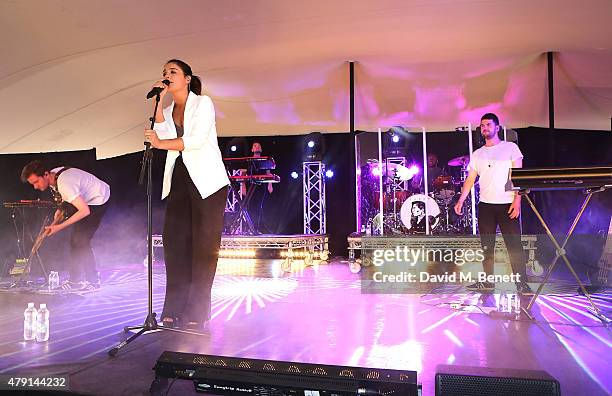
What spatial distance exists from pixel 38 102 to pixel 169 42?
107 centimetres

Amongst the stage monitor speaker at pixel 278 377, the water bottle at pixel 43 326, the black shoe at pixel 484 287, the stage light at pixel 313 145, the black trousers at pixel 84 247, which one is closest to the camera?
the stage monitor speaker at pixel 278 377

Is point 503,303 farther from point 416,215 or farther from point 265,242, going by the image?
point 416,215

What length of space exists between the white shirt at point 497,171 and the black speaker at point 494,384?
2206 mm

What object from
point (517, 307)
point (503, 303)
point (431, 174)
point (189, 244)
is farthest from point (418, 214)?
point (189, 244)

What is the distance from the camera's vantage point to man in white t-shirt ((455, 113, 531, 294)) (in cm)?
359

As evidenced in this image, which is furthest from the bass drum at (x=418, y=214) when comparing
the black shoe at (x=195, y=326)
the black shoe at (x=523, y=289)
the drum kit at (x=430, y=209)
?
the black shoe at (x=195, y=326)

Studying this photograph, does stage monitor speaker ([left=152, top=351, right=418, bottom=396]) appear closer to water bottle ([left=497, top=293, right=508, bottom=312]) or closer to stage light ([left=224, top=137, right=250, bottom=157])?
water bottle ([left=497, top=293, right=508, bottom=312])

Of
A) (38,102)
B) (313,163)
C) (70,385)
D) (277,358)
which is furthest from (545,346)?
(313,163)

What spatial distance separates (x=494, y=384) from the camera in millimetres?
1588

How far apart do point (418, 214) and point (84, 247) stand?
417 cm

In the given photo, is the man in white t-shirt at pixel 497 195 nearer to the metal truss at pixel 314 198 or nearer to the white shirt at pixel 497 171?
the white shirt at pixel 497 171

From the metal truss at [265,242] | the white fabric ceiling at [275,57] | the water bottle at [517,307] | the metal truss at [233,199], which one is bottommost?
the water bottle at [517,307]

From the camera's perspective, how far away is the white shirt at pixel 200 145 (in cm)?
268

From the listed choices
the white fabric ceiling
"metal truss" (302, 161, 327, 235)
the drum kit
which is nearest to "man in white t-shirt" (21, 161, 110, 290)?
the white fabric ceiling
